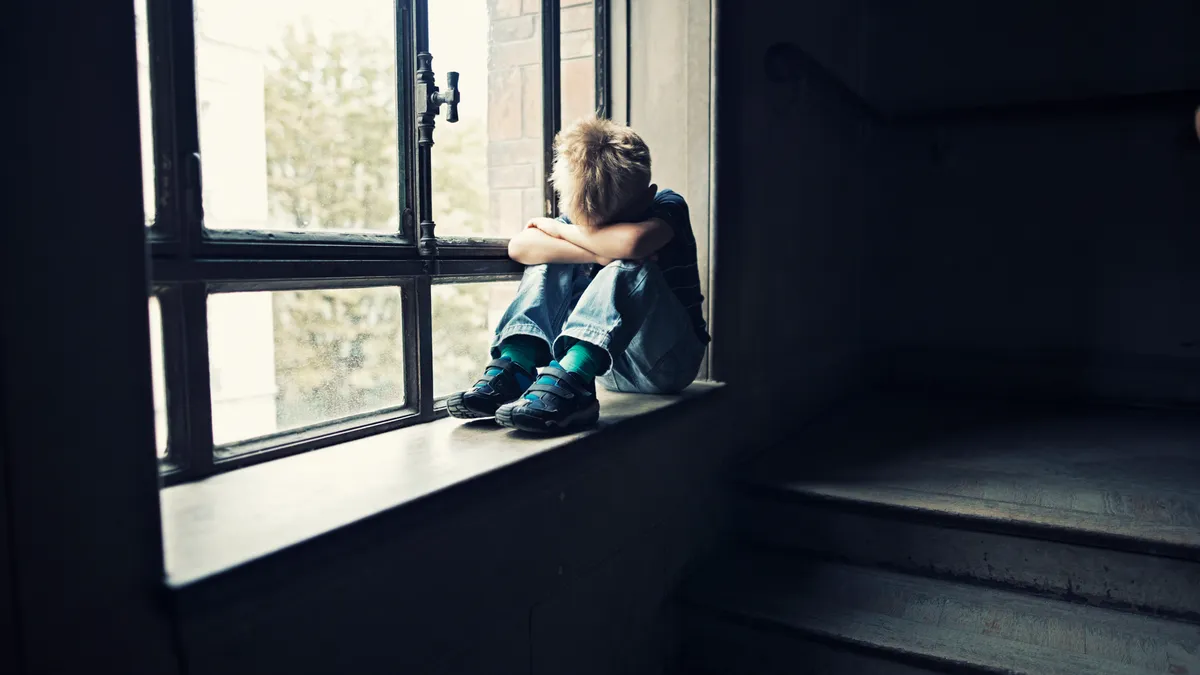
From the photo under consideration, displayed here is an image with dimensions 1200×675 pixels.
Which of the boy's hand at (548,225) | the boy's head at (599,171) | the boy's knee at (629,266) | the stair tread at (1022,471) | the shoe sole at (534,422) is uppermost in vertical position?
the boy's head at (599,171)

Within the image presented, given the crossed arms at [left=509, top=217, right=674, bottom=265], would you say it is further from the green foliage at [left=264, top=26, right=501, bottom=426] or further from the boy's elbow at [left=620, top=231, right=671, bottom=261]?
the green foliage at [left=264, top=26, right=501, bottom=426]

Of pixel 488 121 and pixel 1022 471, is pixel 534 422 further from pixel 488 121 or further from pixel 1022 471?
pixel 1022 471

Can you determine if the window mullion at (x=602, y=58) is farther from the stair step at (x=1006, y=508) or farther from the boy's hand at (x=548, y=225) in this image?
the stair step at (x=1006, y=508)

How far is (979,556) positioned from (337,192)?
1.53 meters

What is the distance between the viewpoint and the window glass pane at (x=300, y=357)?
120 cm

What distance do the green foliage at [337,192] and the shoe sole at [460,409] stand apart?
0.11 meters

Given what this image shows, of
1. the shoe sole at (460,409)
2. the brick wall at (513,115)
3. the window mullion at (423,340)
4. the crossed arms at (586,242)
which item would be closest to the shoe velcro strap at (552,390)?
the shoe sole at (460,409)

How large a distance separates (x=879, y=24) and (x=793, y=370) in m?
1.82

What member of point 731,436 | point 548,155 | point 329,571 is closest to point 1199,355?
point 731,436

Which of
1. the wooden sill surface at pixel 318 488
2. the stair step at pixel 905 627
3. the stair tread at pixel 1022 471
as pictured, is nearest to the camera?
the wooden sill surface at pixel 318 488

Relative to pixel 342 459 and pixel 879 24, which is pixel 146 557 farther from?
pixel 879 24

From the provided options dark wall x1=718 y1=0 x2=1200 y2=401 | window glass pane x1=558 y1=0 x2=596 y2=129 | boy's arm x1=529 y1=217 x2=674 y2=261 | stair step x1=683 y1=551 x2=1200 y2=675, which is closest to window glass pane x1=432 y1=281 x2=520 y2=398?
boy's arm x1=529 y1=217 x2=674 y2=261

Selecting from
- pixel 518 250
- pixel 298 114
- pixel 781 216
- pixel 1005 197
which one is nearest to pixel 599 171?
pixel 518 250

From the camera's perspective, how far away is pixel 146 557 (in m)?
0.79
